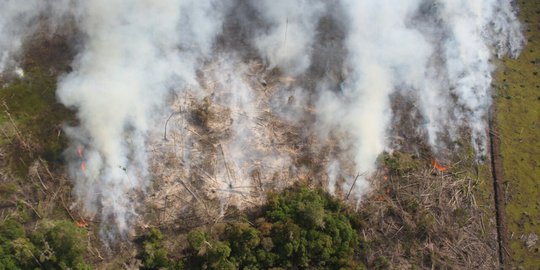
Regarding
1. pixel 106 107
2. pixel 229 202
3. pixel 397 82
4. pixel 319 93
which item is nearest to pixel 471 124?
pixel 397 82

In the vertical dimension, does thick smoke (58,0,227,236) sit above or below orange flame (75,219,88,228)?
above

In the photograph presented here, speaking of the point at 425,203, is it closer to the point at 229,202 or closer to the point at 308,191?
the point at 308,191

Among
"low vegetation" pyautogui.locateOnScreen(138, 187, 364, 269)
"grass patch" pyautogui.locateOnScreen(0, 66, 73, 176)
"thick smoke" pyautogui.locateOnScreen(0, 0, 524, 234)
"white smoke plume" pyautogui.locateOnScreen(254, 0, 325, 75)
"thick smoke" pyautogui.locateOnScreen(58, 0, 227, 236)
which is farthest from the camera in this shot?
"white smoke plume" pyautogui.locateOnScreen(254, 0, 325, 75)

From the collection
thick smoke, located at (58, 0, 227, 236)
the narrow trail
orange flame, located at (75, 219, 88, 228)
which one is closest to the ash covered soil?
orange flame, located at (75, 219, 88, 228)

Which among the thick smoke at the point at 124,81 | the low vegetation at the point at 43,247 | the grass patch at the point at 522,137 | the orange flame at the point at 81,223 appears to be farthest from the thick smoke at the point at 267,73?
the low vegetation at the point at 43,247

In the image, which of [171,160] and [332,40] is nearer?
[171,160]

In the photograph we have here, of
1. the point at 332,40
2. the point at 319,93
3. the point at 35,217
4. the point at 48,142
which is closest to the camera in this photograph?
the point at 35,217

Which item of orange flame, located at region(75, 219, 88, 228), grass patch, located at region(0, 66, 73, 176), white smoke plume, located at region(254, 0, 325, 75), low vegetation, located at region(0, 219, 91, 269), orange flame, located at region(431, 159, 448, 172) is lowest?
low vegetation, located at region(0, 219, 91, 269)

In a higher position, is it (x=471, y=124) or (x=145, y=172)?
(x=471, y=124)

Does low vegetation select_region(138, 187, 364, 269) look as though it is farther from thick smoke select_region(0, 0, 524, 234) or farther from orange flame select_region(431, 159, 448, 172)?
orange flame select_region(431, 159, 448, 172)

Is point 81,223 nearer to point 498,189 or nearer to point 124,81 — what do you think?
point 124,81
